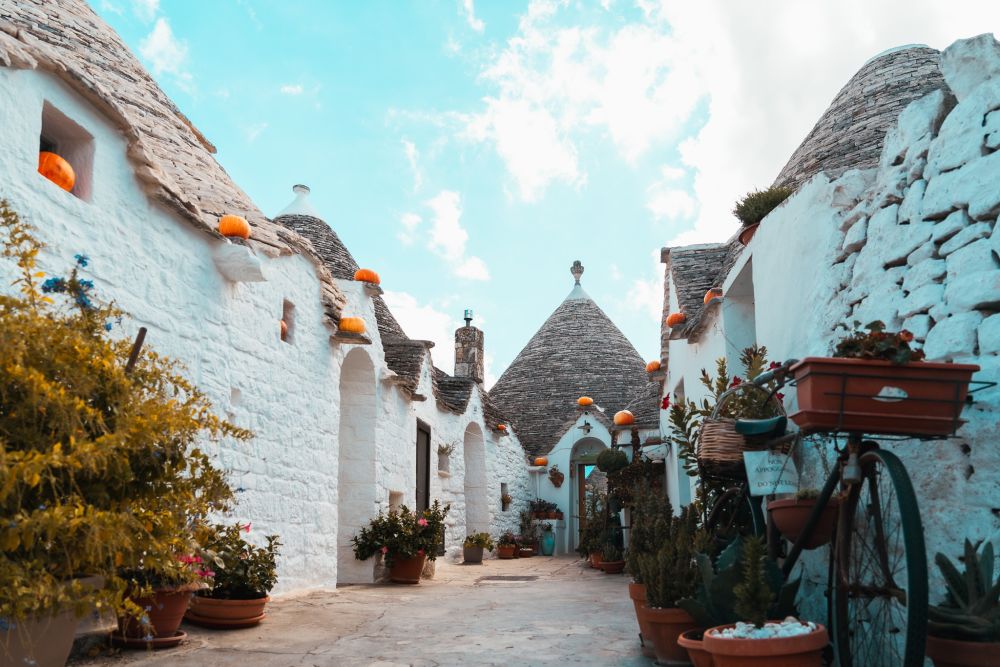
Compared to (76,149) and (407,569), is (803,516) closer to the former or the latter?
(76,149)

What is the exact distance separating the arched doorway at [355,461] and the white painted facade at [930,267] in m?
5.62

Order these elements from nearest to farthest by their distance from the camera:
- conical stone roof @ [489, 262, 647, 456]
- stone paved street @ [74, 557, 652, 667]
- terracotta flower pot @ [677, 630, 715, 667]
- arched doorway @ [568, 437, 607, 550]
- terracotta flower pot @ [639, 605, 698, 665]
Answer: terracotta flower pot @ [677, 630, 715, 667] → terracotta flower pot @ [639, 605, 698, 665] → stone paved street @ [74, 557, 652, 667] → arched doorway @ [568, 437, 607, 550] → conical stone roof @ [489, 262, 647, 456]

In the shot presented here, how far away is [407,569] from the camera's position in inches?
359

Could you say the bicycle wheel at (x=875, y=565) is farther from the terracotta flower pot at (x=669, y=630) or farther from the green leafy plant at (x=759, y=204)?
the green leafy plant at (x=759, y=204)

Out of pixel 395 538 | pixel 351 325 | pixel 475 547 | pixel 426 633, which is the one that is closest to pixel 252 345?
pixel 351 325

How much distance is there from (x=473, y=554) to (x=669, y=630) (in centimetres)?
953

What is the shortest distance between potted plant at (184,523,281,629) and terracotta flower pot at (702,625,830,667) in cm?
344

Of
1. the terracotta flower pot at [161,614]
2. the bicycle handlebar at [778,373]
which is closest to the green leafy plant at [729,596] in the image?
the bicycle handlebar at [778,373]

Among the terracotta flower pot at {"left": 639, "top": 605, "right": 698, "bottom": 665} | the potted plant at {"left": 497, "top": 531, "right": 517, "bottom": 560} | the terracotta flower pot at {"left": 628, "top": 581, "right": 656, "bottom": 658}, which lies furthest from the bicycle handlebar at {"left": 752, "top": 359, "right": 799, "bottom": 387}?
the potted plant at {"left": 497, "top": 531, "right": 517, "bottom": 560}

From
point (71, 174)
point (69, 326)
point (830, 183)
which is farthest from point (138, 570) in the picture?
point (830, 183)

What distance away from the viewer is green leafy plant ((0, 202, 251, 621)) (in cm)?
250

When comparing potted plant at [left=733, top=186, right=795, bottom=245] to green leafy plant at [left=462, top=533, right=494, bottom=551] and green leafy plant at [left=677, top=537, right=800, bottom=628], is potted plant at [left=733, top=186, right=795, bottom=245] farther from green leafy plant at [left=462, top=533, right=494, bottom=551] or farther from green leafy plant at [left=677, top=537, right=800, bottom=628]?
green leafy plant at [left=462, top=533, right=494, bottom=551]

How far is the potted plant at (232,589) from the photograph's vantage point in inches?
202

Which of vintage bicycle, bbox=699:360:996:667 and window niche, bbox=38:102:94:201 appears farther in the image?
window niche, bbox=38:102:94:201
